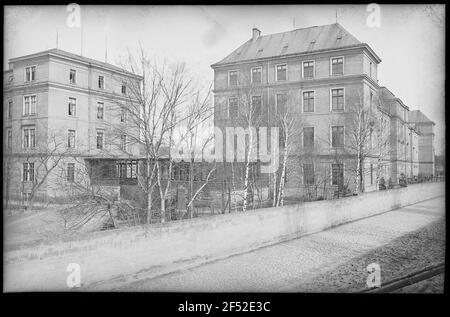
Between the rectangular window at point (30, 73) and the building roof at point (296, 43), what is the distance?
3.52m

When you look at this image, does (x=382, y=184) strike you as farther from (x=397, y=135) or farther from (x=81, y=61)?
(x=81, y=61)

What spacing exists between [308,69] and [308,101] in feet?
2.48

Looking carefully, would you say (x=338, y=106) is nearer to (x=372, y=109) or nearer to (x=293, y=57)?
(x=372, y=109)

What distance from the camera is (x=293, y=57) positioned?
7.04 metres

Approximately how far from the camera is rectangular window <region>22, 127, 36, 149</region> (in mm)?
5859

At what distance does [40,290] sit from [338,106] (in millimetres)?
7221

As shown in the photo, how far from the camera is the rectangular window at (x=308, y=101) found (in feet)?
23.6

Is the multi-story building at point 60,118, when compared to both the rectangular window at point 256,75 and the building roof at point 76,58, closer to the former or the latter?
the building roof at point 76,58

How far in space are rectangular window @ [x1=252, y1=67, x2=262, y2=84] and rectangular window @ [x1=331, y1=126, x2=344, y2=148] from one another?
2184 mm

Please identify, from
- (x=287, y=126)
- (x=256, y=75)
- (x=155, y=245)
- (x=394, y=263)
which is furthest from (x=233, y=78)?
(x=394, y=263)

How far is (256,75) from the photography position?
7.12 m

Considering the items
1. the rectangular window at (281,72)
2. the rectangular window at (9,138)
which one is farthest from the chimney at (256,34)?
the rectangular window at (9,138)

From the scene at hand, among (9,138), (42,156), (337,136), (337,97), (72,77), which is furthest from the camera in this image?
(337,136)
